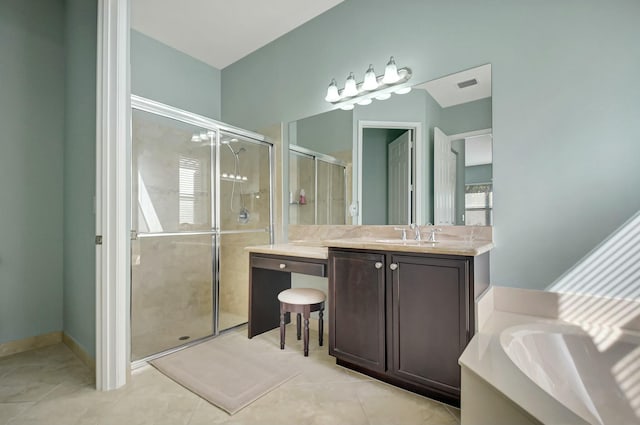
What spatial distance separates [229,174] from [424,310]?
2.00 metres

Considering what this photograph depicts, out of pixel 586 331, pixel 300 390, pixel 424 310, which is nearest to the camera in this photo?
pixel 586 331

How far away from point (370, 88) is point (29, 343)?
3.28 metres

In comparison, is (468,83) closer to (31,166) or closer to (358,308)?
(358,308)

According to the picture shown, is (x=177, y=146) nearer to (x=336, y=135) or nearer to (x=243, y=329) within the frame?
(x=336, y=135)

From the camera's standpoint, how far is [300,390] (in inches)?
70.0

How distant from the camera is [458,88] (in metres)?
1.99

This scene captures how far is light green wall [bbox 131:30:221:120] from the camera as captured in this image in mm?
2863

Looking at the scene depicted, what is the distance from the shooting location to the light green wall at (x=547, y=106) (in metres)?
1.52

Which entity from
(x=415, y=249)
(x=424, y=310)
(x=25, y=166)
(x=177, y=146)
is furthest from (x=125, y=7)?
(x=424, y=310)

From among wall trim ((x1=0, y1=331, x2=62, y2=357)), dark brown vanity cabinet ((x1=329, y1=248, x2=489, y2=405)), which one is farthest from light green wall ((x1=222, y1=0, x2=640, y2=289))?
wall trim ((x1=0, y1=331, x2=62, y2=357))

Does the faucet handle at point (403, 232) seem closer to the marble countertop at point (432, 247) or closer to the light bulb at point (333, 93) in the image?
the marble countertop at point (432, 247)

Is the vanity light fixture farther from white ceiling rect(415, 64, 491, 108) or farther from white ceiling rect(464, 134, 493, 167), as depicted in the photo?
white ceiling rect(464, 134, 493, 167)

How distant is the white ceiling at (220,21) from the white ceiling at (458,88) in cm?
Answer: 119

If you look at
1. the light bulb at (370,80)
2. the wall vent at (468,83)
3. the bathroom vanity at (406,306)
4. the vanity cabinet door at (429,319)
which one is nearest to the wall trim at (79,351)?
the bathroom vanity at (406,306)
